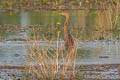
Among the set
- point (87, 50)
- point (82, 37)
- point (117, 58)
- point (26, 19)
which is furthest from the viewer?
point (26, 19)

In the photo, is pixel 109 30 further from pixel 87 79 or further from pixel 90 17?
pixel 87 79

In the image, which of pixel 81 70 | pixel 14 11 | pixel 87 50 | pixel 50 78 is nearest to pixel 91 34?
pixel 87 50

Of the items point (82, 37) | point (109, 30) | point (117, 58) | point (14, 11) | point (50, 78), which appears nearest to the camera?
point (50, 78)

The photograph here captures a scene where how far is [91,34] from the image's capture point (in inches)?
686

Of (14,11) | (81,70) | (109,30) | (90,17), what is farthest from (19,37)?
(14,11)

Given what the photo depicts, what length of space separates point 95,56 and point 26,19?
42.9 ft

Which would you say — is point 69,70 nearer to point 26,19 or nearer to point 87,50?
point 87,50

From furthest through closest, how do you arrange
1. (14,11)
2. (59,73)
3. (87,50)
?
1. (14,11)
2. (87,50)
3. (59,73)

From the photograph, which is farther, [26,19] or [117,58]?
[26,19]

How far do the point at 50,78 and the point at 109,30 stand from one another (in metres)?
9.71

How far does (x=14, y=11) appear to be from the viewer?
3064 cm

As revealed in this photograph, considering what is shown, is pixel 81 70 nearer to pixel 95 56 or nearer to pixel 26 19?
pixel 95 56

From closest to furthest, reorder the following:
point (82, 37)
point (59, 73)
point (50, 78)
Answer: point (50, 78)
point (59, 73)
point (82, 37)

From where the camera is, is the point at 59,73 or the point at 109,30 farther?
the point at 109,30
